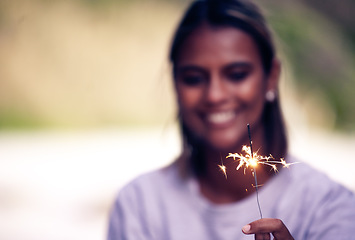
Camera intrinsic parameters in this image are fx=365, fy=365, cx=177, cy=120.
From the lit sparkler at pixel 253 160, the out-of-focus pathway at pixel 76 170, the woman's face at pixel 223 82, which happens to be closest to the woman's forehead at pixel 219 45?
the woman's face at pixel 223 82

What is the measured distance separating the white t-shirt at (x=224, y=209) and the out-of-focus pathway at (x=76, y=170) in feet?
1.42

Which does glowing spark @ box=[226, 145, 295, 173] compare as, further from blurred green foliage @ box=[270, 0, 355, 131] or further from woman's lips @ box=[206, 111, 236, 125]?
blurred green foliage @ box=[270, 0, 355, 131]

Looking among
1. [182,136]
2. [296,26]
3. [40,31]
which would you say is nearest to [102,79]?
[40,31]

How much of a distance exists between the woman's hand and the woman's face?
0.36ft

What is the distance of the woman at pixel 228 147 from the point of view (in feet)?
1.27

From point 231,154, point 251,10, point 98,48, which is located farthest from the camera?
point 98,48

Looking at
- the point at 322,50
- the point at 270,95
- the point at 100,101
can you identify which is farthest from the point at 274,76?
the point at 100,101

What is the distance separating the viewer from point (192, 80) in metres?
0.44

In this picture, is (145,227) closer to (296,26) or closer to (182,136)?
(182,136)

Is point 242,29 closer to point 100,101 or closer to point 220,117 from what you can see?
point 220,117

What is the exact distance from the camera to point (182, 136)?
0.56 metres

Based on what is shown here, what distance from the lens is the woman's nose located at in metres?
0.41

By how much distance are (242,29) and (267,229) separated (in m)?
0.25

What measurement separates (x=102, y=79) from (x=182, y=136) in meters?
1.03
